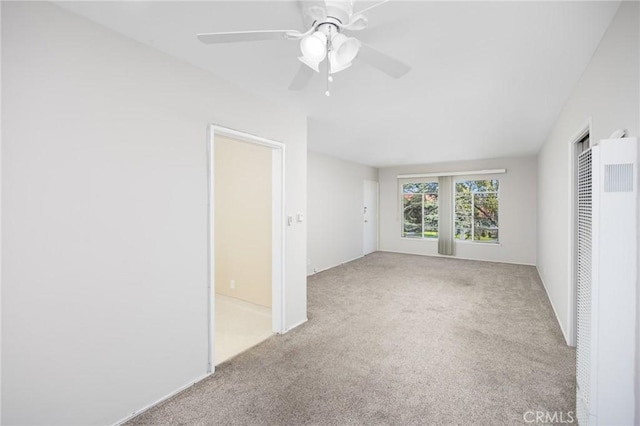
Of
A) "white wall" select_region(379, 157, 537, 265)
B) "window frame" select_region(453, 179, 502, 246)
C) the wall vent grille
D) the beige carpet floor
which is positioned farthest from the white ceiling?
"window frame" select_region(453, 179, 502, 246)

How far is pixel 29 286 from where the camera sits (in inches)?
57.0

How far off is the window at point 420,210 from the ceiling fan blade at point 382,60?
6.47 m

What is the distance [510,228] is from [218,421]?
686cm

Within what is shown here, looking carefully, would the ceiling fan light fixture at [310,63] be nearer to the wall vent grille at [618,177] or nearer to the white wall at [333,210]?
the wall vent grille at [618,177]

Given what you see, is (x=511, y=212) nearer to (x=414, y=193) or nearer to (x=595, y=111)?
(x=414, y=193)

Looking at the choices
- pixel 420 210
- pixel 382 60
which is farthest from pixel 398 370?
pixel 420 210

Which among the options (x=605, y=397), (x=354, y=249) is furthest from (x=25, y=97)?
(x=354, y=249)

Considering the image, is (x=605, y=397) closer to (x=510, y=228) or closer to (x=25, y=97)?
(x=25, y=97)

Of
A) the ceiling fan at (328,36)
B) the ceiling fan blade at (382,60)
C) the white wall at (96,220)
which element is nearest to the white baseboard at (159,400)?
the white wall at (96,220)

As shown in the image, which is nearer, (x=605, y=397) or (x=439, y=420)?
(x=605, y=397)

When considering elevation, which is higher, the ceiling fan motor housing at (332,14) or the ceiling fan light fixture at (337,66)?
the ceiling fan motor housing at (332,14)

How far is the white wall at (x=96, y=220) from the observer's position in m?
1.41

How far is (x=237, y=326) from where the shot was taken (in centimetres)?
324

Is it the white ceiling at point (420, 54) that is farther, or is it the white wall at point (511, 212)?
the white wall at point (511, 212)
